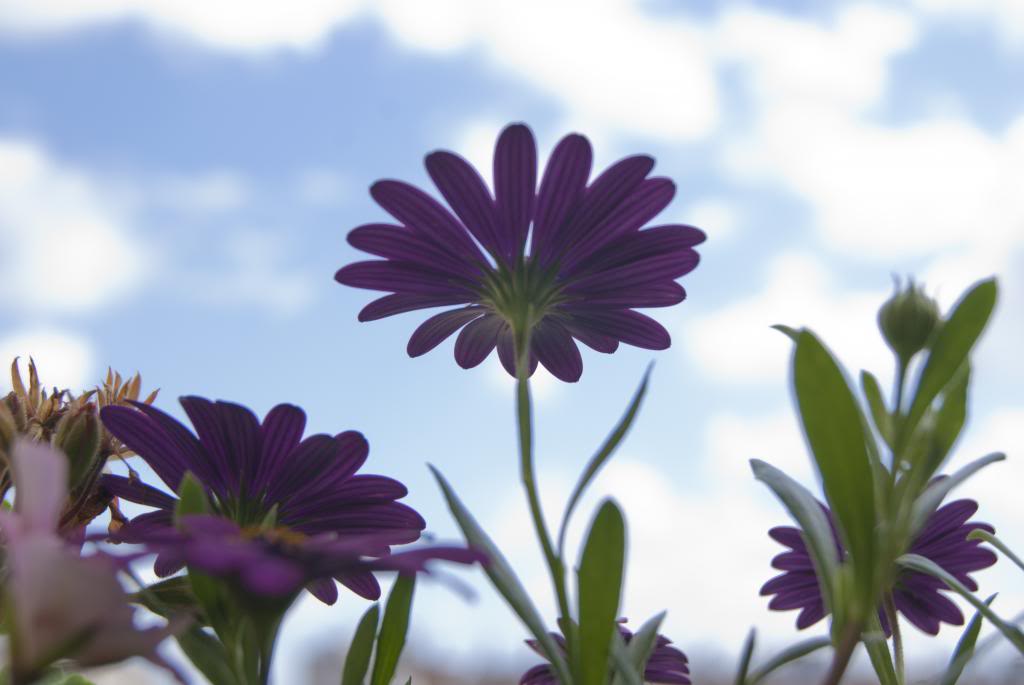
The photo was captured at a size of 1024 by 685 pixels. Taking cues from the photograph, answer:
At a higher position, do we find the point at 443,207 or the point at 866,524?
the point at 443,207

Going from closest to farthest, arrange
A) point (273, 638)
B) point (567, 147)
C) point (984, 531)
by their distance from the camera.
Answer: point (273, 638) → point (567, 147) → point (984, 531)

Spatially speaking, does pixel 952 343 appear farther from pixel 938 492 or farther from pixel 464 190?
pixel 464 190

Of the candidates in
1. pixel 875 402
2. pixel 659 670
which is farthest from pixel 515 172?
pixel 659 670

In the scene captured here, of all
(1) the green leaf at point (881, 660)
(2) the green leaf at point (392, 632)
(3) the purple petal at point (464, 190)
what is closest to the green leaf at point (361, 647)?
(2) the green leaf at point (392, 632)

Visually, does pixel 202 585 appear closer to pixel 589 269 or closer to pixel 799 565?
pixel 589 269

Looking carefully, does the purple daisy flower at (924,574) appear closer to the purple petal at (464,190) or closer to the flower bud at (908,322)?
the flower bud at (908,322)

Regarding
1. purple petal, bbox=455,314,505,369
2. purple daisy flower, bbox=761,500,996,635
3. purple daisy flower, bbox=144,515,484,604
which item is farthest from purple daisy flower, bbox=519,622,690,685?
purple daisy flower, bbox=144,515,484,604

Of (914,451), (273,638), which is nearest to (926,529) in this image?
(914,451)
